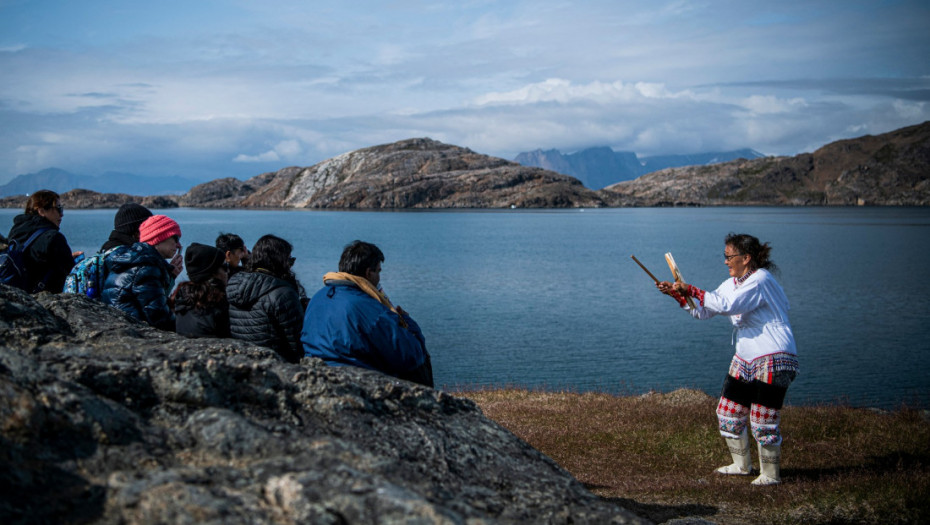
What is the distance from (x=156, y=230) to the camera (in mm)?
7957

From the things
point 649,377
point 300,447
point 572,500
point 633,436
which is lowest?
point 649,377

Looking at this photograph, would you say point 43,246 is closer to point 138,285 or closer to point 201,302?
point 138,285

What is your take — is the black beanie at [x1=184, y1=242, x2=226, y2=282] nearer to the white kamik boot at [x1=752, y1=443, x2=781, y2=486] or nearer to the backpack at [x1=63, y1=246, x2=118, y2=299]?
the backpack at [x1=63, y1=246, x2=118, y2=299]

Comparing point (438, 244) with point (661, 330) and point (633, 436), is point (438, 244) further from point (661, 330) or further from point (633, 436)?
point (633, 436)


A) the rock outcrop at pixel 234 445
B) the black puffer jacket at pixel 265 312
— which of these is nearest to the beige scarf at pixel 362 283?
the rock outcrop at pixel 234 445

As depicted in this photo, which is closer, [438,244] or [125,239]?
[125,239]

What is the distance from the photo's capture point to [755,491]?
328 inches

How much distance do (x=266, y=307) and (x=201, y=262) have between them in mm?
1183

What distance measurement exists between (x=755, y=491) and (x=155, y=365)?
7.54m

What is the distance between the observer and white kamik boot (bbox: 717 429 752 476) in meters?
9.23

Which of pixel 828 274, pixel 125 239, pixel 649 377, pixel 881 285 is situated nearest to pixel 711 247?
pixel 828 274

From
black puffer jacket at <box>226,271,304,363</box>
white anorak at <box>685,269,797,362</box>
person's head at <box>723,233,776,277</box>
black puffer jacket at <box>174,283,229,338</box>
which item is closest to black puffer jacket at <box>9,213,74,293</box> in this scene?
black puffer jacket at <box>174,283,229,338</box>

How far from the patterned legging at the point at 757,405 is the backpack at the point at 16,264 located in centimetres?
926

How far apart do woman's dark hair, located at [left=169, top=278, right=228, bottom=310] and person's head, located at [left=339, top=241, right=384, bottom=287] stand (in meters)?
2.36
